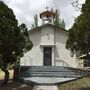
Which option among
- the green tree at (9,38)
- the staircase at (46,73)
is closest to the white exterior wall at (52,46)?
the staircase at (46,73)

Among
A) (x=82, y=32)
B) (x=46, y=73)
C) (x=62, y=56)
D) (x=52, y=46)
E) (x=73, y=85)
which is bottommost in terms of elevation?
(x=73, y=85)

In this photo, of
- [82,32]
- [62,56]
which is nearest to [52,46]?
[62,56]

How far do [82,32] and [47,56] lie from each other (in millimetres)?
13801

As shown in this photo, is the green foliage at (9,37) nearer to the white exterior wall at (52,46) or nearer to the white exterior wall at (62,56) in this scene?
the white exterior wall at (52,46)

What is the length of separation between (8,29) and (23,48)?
256 cm

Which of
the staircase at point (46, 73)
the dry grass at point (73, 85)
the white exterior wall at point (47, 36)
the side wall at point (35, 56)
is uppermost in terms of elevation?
the white exterior wall at point (47, 36)

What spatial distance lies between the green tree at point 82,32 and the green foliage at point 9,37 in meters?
4.12

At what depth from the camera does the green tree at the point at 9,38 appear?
17453mm

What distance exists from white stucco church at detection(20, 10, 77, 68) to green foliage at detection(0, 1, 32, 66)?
29.4 feet

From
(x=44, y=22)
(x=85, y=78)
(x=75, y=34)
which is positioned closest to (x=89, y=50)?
(x=75, y=34)

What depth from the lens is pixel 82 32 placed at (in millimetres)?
14977

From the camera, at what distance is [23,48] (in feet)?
63.9

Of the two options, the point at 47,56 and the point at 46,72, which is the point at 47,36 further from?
the point at 46,72

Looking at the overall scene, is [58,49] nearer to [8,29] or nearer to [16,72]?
[16,72]
